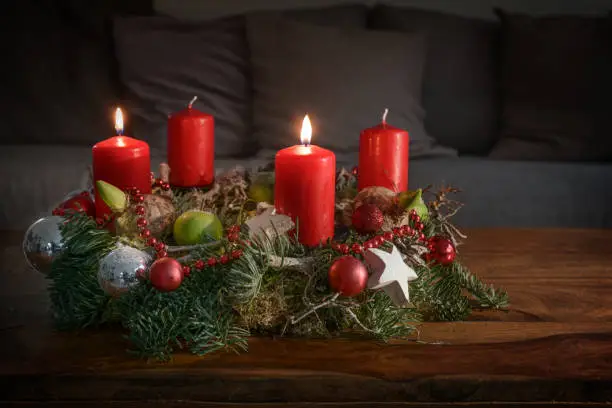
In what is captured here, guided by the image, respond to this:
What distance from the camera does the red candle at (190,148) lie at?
1.12m

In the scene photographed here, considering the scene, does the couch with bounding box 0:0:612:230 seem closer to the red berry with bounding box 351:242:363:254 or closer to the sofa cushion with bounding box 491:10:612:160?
the sofa cushion with bounding box 491:10:612:160

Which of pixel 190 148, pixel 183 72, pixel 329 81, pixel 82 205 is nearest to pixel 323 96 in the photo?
pixel 329 81

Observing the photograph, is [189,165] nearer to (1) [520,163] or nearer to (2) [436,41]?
(1) [520,163]

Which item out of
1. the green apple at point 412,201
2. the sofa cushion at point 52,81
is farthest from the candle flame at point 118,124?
the sofa cushion at point 52,81

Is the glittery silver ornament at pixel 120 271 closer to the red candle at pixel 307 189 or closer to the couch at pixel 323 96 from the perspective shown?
the red candle at pixel 307 189

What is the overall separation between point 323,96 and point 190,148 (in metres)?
1.17

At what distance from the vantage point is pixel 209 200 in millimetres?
1054

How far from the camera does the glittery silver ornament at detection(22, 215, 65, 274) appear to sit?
0.94 meters

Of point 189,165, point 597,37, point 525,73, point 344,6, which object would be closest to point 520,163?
point 525,73

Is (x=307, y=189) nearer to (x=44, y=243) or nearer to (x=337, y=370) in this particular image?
(x=337, y=370)

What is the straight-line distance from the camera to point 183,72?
2.30 meters

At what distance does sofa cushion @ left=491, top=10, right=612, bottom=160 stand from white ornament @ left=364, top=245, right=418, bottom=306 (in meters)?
1.60

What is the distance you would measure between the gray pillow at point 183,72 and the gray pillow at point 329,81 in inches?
3.4

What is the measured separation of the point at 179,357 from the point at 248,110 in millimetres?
1676
